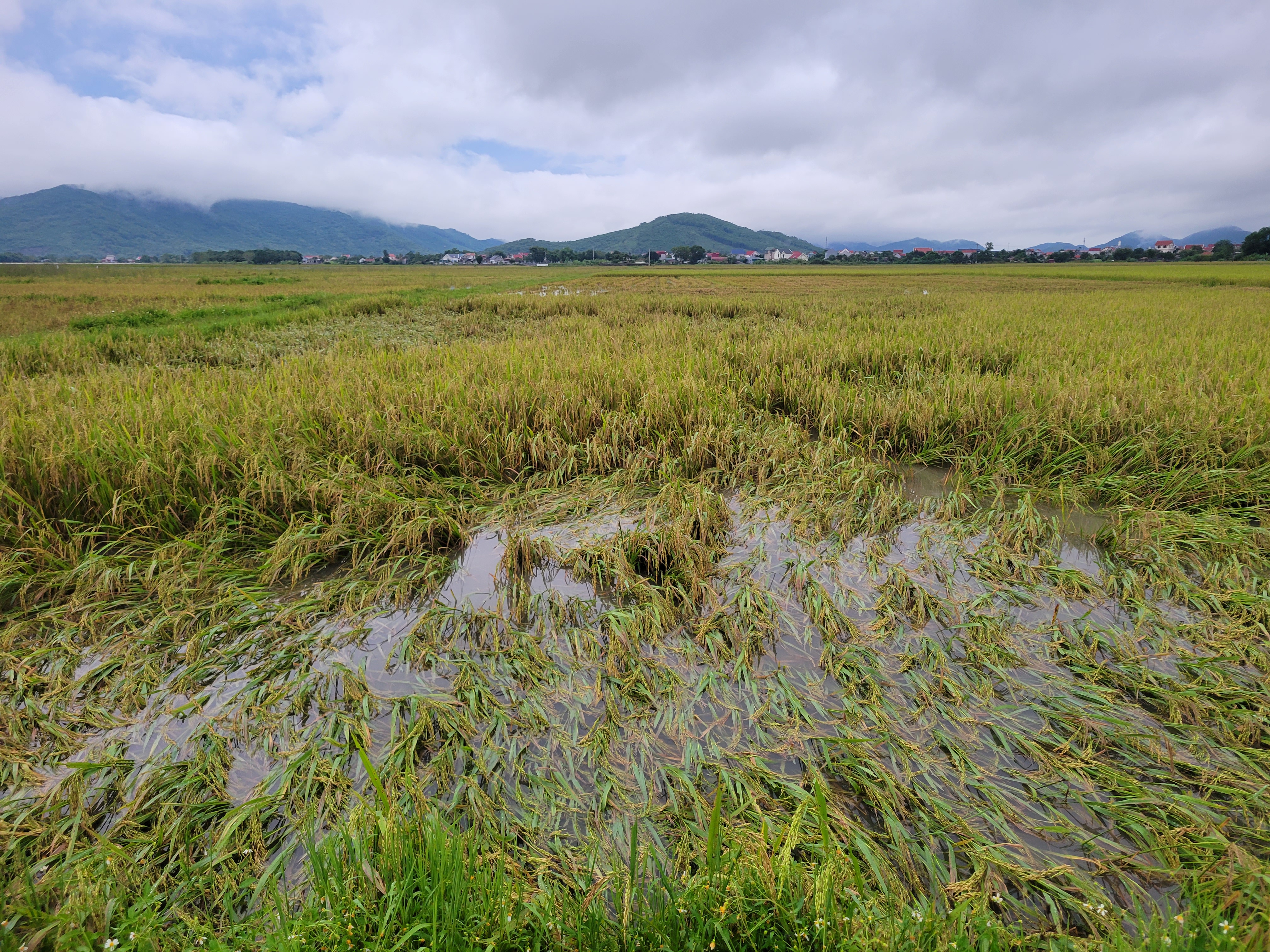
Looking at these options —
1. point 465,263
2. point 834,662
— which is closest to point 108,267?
point 465,263

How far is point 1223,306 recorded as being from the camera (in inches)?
470

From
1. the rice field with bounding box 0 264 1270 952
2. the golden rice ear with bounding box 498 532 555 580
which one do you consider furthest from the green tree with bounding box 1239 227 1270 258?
the golden rice ear with bounding box 498 532 555 580

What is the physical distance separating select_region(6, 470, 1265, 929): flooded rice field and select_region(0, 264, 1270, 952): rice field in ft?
0.05

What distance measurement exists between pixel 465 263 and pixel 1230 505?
11009cm

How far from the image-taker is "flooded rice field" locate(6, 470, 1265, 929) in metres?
1.50

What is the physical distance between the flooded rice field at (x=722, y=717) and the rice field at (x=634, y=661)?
0.05 feet

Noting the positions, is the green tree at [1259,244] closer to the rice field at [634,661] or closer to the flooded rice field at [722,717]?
the rice field at [634,661]

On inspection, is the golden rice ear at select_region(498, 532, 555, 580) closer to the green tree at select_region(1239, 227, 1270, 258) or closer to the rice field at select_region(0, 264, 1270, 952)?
the rice field at select_region(0, 264, 1270, 952)

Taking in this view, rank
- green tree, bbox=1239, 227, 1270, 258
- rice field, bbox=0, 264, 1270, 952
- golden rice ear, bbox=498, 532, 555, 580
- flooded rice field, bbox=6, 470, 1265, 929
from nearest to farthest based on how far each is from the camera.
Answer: rice field, bbox=0, 264, 1270, 952 → flooded rice field, bbox=6, 470, 1265, 929 → golden rice ear, bbox=498, 532, 555, 580 → green tree, bbox=1239, 227, 1270, 258

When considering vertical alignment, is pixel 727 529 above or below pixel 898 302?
below

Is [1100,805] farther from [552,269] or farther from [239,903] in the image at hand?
[552,269]

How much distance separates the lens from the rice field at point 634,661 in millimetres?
1265

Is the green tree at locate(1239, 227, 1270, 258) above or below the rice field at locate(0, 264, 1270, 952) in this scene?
above

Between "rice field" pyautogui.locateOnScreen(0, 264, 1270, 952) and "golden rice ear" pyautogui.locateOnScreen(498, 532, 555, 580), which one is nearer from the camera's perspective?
"rice field" pyautogui.locateOnScreen(0, 264, 1270, 952)
